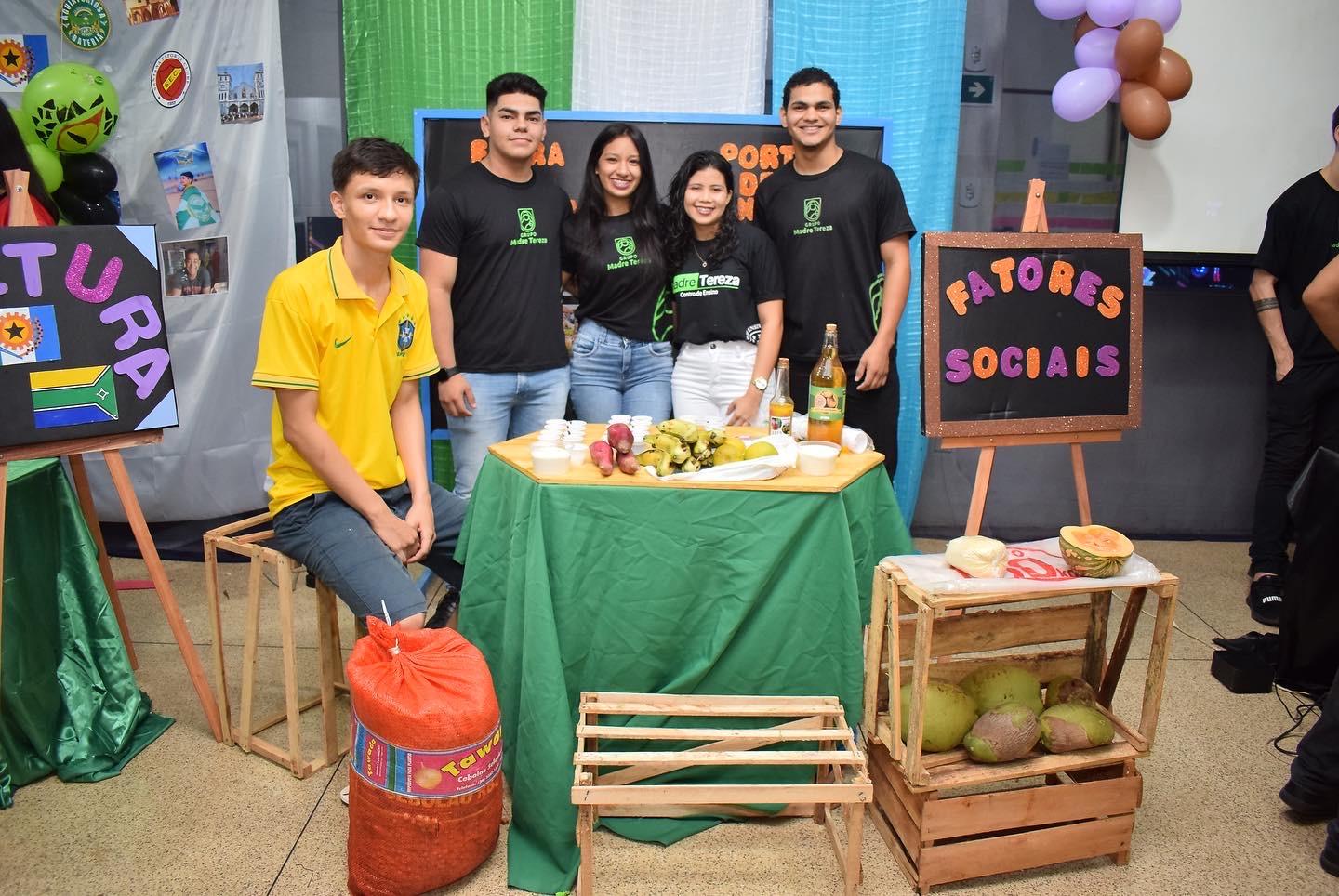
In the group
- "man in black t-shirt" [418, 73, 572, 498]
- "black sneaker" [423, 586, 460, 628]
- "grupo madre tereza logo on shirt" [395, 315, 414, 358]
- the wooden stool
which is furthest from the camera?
"man in black t-shirt" [418, 73, 572, 498]

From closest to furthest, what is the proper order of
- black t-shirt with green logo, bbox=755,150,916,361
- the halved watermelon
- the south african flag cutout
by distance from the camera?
the halved watermelon → the south african flag cutout → black t-shirt with green logo, bbox=755,150,916,361

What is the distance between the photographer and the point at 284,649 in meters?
2.19

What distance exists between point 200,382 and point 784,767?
2.76m

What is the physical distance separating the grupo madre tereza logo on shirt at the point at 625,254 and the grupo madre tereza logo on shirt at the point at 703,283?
0.15 metres

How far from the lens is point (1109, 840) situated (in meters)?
1.99

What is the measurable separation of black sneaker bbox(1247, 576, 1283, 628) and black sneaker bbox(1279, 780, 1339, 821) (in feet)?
4.11

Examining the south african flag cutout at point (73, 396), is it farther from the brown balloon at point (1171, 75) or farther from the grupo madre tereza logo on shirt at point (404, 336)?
the brown balloon at point (1171, 75)

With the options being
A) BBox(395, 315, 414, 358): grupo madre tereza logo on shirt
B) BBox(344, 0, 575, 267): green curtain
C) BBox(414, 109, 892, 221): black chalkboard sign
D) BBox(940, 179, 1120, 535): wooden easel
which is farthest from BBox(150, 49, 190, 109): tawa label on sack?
BBox(940, 179, 1120, 535): wooden easel

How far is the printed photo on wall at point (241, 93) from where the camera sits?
138 inches

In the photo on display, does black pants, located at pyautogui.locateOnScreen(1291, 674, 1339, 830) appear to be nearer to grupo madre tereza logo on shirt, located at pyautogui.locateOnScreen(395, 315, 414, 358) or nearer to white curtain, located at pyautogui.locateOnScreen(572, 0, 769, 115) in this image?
grupo madre tereza logo on shirt, located at pyautogui.locateOnScreen(395, 315, 414, 358)

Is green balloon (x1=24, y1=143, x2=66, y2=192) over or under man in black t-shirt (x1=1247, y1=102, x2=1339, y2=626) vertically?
over

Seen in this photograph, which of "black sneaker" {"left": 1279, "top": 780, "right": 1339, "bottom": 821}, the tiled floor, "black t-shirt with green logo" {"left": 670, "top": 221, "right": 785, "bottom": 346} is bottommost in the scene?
the tiled floor

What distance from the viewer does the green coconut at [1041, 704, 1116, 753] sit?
77.9 inches

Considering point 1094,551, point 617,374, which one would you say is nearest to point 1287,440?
point 1094,551
